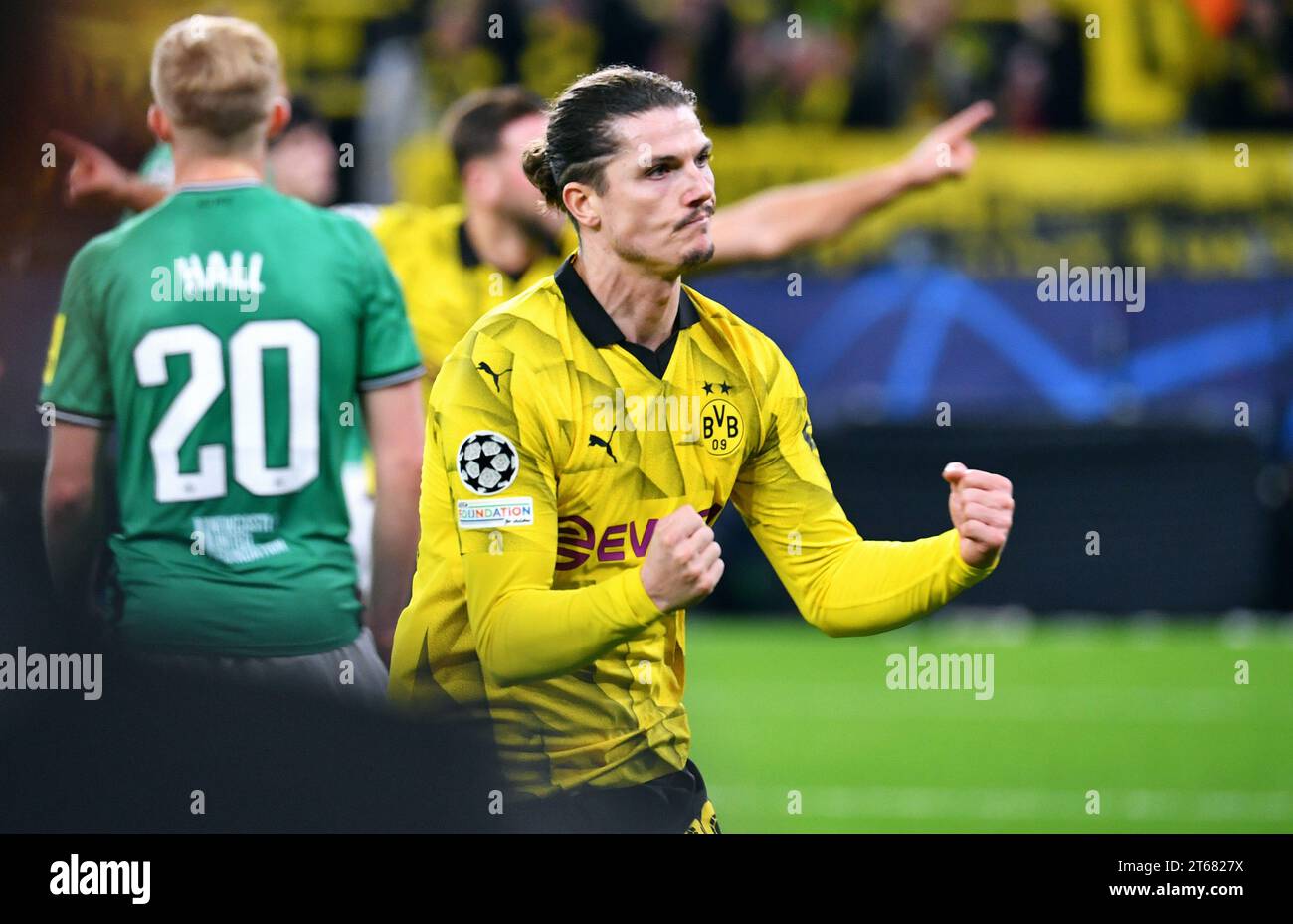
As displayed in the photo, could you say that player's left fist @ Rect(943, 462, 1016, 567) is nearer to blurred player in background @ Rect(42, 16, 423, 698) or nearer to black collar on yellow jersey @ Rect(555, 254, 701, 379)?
black collar on yellow jersey @ Rect(555, 254, 701, 379)

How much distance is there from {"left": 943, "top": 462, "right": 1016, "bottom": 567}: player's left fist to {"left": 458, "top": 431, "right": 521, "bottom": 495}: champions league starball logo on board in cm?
87

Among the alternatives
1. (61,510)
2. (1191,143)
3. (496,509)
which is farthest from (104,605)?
(1191,143)

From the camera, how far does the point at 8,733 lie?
200 inches

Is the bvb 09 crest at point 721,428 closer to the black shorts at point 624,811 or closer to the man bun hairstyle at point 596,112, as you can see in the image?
the man bun hairstyle at point 596,112

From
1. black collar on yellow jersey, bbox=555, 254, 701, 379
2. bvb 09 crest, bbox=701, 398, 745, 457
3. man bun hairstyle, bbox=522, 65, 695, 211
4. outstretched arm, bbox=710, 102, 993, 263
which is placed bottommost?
bvb 09 crest, bbox=701, 398, 745, 457

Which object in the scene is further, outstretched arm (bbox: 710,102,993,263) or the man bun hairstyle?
outstretched arm (bbox: 710,102,993,263)

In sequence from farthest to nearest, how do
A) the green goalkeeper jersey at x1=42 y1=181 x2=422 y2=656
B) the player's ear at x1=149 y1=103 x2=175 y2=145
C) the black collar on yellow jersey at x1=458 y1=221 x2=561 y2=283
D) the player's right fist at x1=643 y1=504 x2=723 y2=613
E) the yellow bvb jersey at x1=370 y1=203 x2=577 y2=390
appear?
the black collar on yellow jersey at x1=458 y1=221 x2=561 y2=283, the yellow bvb jersey at x1=370 y1=203 x2=577 y2=390, the player's ear at x1=149 y1=103 x2=175 y2=145, the green goalkeeper jersey at x1=42 y1=181 x2=422 y2=656, the player's right fist at x1=643 y1=504 x2=723 y2=613

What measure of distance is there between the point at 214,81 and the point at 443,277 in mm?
1721

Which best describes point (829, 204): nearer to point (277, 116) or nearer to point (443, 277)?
point (443, 277)

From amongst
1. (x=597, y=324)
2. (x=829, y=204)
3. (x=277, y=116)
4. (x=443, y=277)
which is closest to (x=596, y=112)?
(x=597, y=324)

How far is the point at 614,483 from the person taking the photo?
3971 millimetres

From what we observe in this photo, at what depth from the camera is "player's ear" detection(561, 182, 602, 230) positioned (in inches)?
158

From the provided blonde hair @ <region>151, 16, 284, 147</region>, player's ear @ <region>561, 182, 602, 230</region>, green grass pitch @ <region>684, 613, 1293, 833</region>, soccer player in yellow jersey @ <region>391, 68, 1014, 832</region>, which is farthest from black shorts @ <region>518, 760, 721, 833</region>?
green grass pitch @ <region>684, 613, 1293, 833</region>

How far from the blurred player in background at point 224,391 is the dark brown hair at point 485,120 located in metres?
1.52
